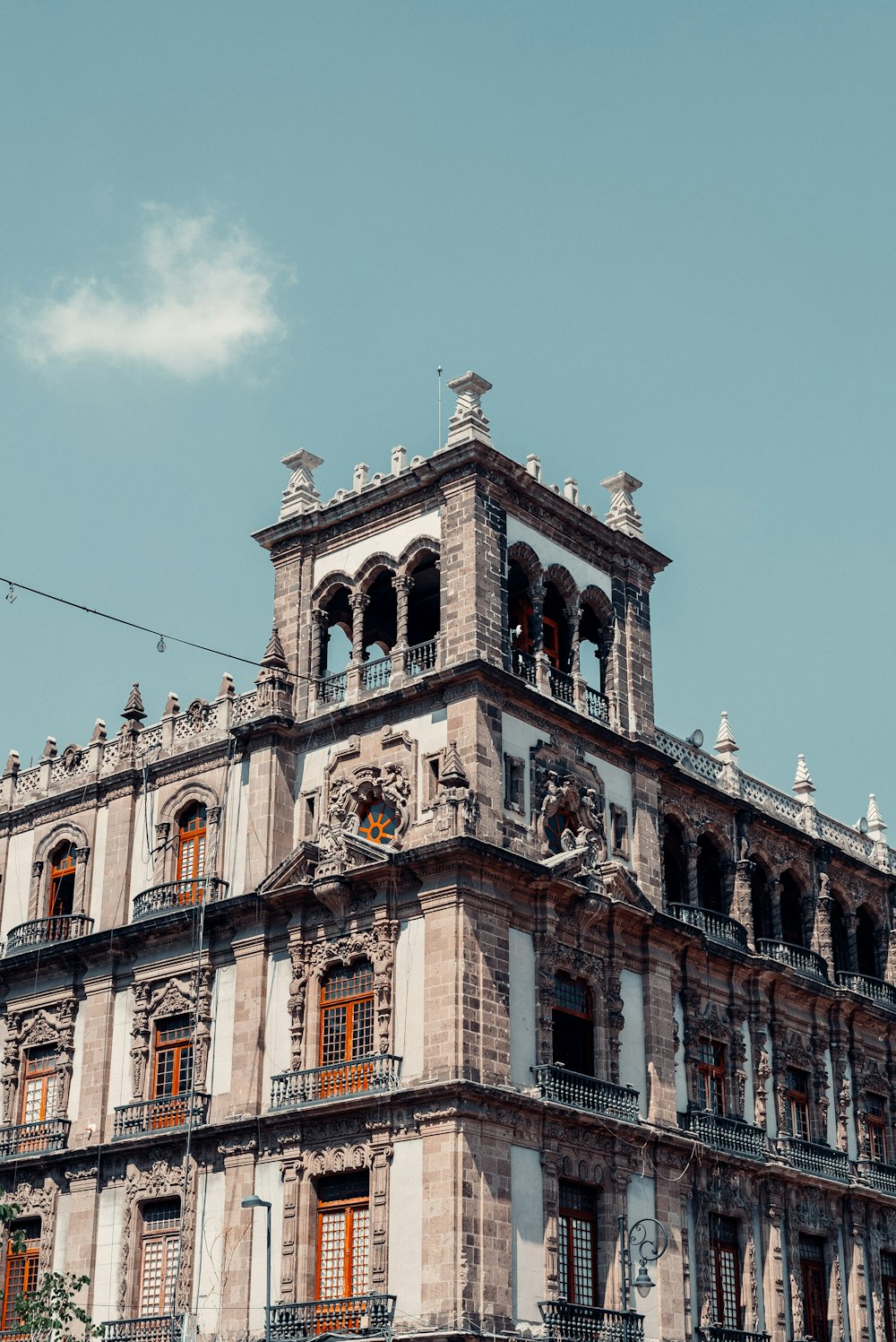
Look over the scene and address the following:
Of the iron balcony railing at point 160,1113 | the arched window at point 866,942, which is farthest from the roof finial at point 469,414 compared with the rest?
the arched window at point 866,942

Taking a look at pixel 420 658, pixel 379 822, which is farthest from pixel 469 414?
pixel 379 822

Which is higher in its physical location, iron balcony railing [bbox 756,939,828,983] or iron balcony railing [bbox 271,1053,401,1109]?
iron balcony railing [bbox 756,939,828,983]

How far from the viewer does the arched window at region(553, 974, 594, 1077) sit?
45844 mm

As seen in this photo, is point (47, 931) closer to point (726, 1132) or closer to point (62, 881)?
point (62, 881)

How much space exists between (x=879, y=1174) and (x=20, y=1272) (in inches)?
976

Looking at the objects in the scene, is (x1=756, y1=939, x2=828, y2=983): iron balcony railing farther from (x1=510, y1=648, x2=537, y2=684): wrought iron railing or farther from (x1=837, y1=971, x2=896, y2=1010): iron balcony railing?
(x1=510, y1=648, x2=537, y2=684): wrought iron railing

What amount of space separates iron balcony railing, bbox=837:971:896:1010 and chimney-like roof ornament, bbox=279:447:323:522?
21742mm

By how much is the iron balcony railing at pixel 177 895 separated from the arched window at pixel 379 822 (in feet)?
14.4

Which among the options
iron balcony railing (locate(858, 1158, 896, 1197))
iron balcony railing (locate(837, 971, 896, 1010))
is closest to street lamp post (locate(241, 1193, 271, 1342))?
iron balcony railing (locate(858, 1158, 896, 1197))

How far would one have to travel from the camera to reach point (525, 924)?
148ft

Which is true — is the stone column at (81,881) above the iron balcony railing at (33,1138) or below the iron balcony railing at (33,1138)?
above

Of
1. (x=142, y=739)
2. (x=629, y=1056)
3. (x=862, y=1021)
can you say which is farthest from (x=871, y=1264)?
(x=142, y=739)

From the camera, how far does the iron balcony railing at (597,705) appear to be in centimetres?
4991

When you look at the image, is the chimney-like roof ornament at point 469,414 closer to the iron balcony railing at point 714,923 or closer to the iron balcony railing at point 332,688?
the iron balcony railing at point 332,688
